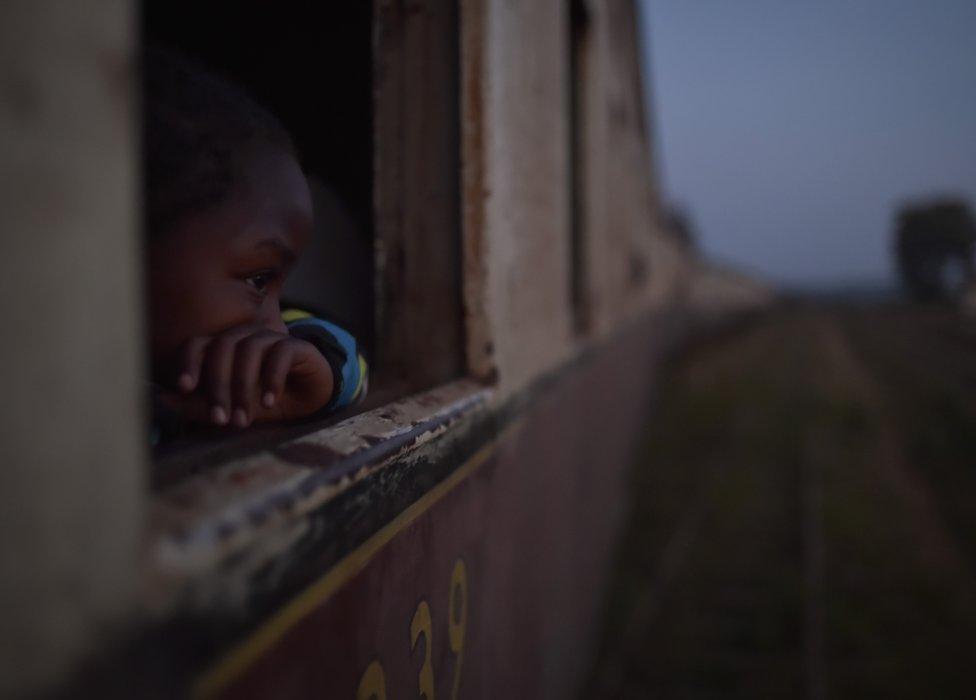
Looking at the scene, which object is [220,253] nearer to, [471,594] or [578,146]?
[471,594]

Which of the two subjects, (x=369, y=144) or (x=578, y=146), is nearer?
(x=369, y=144)

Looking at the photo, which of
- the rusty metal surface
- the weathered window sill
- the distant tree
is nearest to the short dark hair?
the weathered window sill

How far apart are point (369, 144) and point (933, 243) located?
254 ft

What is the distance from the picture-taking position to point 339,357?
1.52 m

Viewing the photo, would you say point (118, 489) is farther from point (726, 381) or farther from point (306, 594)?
point (726, 381)

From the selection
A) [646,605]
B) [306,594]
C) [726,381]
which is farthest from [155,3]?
[726,381]

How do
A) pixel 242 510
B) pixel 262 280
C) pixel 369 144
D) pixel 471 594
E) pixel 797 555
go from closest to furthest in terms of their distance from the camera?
1. pixel 242 510
2. pixel 262 280
3. pixel 471 594
4. pixel 369 144
5. pixel 797 555

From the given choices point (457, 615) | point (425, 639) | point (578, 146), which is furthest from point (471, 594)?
point (578, 146)

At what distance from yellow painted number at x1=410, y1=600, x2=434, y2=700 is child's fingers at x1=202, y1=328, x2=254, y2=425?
65 centimetres

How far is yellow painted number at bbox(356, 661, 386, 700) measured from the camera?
4.19 feet

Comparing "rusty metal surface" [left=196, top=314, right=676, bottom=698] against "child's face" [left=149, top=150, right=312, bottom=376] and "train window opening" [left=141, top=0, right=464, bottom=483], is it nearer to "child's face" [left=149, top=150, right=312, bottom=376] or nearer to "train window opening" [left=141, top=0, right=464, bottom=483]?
"train window opening" [left=141, top=0, right=464, bottom=483]

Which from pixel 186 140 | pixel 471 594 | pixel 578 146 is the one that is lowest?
pixel 471 594

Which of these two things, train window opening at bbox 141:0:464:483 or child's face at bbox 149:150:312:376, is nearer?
child's face at bbox 149:150:312:376

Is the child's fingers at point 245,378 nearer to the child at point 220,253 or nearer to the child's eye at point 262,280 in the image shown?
the child at point 220,253
